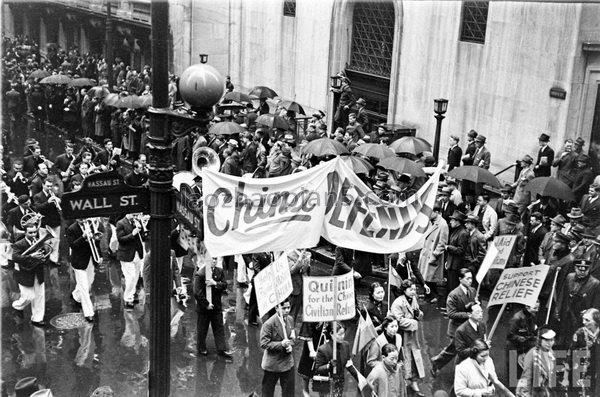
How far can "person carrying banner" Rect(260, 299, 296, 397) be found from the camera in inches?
382

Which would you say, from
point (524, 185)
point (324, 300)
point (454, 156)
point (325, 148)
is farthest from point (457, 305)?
point (454, 156)

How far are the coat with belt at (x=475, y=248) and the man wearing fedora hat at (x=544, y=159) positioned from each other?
408cm

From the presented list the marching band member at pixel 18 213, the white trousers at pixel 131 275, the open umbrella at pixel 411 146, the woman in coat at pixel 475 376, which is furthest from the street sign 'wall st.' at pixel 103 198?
the open umbrella at pixel 411 146

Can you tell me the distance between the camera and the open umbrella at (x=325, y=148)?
55.7 ft

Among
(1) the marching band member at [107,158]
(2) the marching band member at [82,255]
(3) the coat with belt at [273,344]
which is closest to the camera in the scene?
(3) the coat with belt at [273,344]

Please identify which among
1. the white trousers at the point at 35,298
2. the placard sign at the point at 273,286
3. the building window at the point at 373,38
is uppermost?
the building window at the point at 373,38

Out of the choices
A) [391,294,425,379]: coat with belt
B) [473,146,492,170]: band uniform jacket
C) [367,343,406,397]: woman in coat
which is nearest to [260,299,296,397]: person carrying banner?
[367,343,406,397]: woman in coat

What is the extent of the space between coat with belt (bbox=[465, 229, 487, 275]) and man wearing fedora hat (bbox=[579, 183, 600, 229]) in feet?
8.26

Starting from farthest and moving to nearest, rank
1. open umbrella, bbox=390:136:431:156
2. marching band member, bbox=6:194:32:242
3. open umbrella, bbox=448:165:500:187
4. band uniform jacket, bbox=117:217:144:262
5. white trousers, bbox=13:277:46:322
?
open umbrella, bbox=390:136:431:156 → open umbrella, bbox=448:165:500:187 → marching band member, bbox=6:194:32:242 → band uniform jacket, bbox=117:217:144:262 → white trousers, bbox=13:277:46:322

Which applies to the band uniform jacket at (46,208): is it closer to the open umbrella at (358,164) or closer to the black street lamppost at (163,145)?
the open umbrella at (358,164)

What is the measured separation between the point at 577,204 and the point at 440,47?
7.46 meters

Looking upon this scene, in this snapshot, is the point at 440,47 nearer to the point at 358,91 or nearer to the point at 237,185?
the point at 358,91

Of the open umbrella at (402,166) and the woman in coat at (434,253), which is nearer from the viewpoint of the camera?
the woman in coat at (434,253)

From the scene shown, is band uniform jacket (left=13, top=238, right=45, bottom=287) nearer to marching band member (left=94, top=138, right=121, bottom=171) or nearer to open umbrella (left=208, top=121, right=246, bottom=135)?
marching band member (left=94, top=138, right=121, bottom=171)
